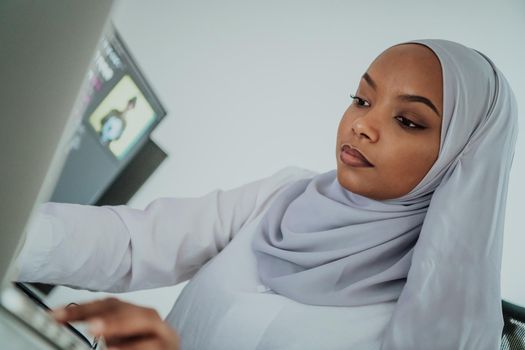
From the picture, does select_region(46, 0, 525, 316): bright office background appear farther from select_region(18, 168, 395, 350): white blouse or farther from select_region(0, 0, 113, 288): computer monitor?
select_region(0, 0, 113, 288): computer monitor

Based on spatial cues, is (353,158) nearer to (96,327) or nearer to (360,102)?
(360,102)

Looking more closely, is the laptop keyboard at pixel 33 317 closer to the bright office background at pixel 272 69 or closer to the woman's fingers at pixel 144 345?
the woman's fingers at pixel 144 345

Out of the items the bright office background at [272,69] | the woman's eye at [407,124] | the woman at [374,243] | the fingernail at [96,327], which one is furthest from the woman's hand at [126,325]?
the bright office background at [272,69]

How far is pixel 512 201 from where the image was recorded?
0.83 metres

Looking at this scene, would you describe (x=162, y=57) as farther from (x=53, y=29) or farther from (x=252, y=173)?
(x=53, y=29)

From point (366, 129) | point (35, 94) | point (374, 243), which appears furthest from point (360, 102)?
point (35, 94)

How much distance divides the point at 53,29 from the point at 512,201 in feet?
2.84

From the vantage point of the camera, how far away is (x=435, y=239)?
0.45 m

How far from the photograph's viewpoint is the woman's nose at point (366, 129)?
0.47 meters

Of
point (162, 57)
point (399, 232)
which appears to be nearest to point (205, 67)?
point (162, 57)

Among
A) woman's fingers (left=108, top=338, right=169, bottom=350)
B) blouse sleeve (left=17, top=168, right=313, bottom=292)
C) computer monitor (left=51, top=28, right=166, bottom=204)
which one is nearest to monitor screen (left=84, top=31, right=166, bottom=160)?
computer monitor (left=51, top=28, right=166, bottom=204)

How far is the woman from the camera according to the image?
0.45 meters

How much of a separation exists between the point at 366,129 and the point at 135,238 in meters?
0.29

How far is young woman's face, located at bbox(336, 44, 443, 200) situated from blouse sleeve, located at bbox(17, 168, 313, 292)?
0.57 ft
